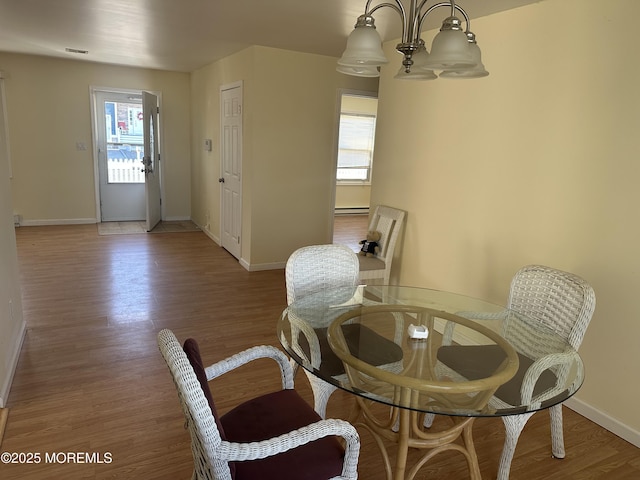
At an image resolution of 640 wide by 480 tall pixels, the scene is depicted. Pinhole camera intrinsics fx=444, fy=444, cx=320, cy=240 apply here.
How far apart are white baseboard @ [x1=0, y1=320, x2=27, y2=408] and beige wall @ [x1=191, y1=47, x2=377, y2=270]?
2262mm

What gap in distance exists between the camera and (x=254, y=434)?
1.55 metres

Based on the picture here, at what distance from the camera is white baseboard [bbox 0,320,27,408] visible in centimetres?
238

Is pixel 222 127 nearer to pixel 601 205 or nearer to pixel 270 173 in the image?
pixel 270 173

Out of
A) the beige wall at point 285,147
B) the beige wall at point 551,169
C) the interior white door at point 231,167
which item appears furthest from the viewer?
the interior white door at point 231,167

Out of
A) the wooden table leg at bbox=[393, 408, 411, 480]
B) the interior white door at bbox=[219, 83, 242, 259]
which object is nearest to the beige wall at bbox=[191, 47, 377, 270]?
the interior white door at bbox=[219, 83, 242, 259]

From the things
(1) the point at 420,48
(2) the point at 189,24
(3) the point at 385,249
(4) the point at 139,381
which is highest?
(2) the point at 189,24

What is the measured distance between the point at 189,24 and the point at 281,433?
3377 mm

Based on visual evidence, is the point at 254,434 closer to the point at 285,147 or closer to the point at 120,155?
the point at 285,147

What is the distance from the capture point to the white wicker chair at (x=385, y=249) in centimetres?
367

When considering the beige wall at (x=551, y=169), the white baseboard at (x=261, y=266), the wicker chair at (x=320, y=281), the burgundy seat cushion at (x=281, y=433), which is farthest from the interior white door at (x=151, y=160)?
the burgundy seat cushion at (x=281, y=433)

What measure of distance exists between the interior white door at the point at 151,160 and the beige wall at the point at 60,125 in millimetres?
225

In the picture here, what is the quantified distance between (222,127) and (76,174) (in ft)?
8.80

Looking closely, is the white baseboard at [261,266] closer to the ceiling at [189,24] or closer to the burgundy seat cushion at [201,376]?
the ceiling at [189,24]

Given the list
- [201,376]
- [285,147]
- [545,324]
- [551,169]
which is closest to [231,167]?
[285,147]
